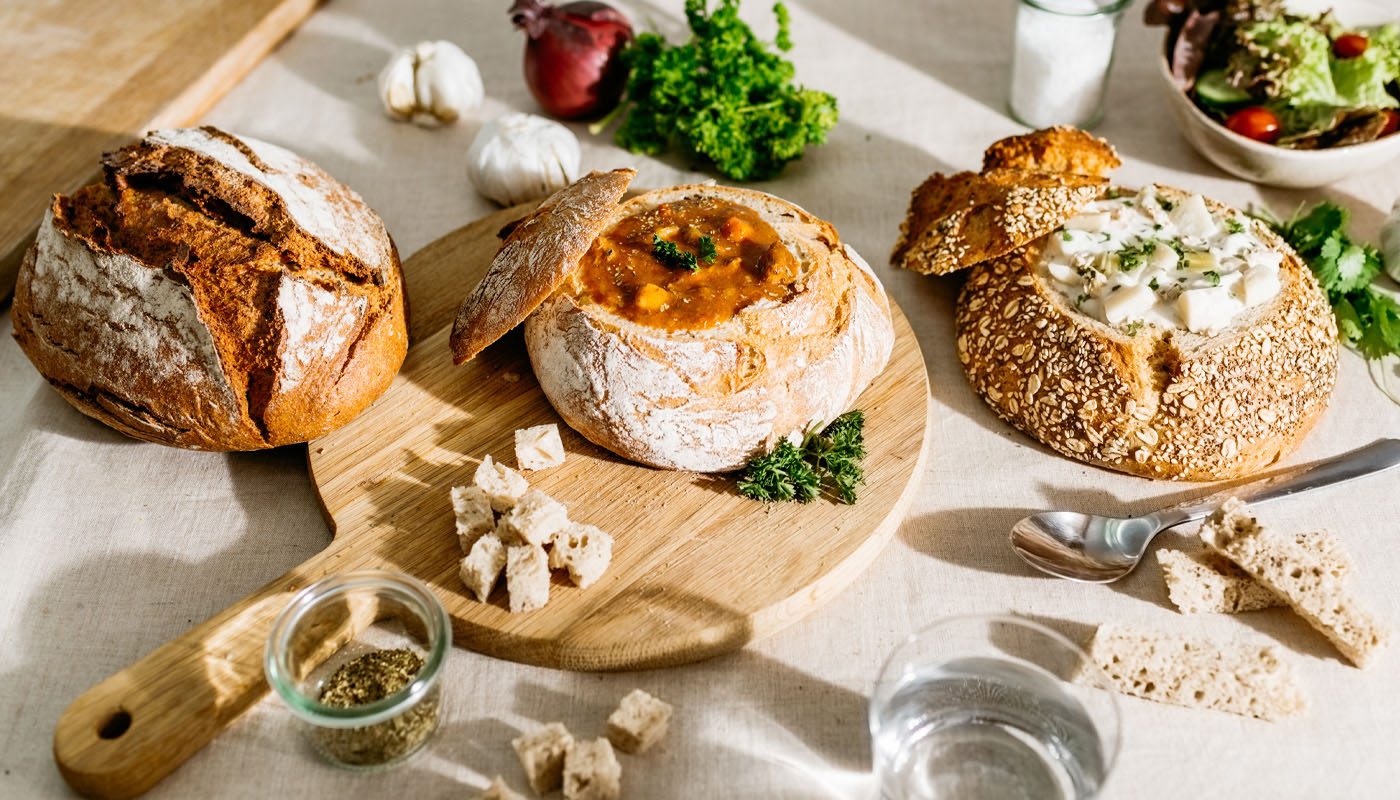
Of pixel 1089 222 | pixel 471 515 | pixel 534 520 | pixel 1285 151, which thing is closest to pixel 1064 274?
pixel 1089 222

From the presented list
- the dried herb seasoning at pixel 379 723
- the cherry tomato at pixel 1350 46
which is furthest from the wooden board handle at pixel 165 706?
the cherry tomato at pixel 1350 46

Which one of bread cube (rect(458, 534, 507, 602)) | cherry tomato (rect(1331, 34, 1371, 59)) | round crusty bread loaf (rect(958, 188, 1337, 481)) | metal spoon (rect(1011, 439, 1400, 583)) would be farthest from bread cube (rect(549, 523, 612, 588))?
cherry tomato (rect(1331, 34, 1371, 59))

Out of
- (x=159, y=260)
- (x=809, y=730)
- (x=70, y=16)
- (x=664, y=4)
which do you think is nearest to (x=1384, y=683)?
(x=809, y=730)

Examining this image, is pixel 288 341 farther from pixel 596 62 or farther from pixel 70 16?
pixel 70 16

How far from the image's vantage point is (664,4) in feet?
15.4

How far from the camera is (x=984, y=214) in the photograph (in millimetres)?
3045

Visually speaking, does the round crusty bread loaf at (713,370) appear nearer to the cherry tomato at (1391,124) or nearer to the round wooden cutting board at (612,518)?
the round wooden cutting board at (612,518)

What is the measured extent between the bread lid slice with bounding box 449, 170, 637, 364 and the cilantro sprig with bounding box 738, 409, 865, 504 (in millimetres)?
693

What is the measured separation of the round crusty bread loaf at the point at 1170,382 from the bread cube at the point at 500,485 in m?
→ 1.36

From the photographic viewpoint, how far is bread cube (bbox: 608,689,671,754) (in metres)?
2.23

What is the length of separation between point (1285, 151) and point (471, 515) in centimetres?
286

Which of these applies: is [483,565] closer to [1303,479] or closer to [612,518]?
[612,518]

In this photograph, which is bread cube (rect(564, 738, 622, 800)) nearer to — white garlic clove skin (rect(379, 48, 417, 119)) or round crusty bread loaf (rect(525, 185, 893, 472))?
round crusty bread loaf (rect(525, 185, 893, 472))

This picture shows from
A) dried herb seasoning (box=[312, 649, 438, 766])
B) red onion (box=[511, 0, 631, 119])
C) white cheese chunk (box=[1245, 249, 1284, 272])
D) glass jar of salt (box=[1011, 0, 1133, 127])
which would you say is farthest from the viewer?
red onion (box=[511, 0, 631, 119])
